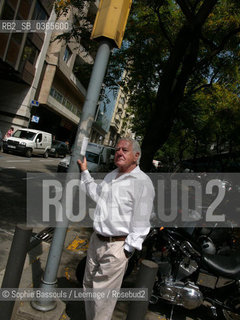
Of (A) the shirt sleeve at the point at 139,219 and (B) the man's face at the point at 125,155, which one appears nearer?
(A) the shirt sleeve at the point at 139,219

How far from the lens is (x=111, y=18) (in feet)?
8.48

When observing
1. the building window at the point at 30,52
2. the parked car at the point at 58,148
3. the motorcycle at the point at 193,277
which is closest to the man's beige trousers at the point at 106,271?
the motorcycle at the point at 193,277

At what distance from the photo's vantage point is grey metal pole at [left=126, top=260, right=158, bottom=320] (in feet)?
7.23

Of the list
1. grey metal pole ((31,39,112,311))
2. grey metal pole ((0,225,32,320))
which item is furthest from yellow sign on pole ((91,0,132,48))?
grey metal pole ((0,225,32,320))

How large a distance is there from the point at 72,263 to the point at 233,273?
2335mm

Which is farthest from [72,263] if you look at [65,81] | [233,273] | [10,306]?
[65,81]

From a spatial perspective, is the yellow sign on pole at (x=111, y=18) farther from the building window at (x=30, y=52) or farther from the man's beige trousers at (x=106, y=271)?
the building window at (x=30, y=52)

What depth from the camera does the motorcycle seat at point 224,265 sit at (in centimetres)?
324

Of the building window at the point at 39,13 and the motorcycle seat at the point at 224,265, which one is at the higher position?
the building window at the point at 39,13

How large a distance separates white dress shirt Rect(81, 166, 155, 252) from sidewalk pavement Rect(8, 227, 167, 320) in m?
1.03

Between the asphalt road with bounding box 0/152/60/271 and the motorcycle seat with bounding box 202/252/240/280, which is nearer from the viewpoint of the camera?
the motorcycle seat with bounding box 202/252/240/280

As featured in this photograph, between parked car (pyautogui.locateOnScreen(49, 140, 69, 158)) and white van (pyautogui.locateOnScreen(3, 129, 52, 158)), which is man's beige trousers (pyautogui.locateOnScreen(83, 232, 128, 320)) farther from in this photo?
parked car (pyautogui.locateOnScreen(49, 140, 69, 158))

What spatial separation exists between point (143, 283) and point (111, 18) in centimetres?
235

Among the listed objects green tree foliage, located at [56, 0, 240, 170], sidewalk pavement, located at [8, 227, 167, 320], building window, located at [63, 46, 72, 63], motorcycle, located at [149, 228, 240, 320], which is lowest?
sidewalk pavement, located at [8, 227, 167, 320]
